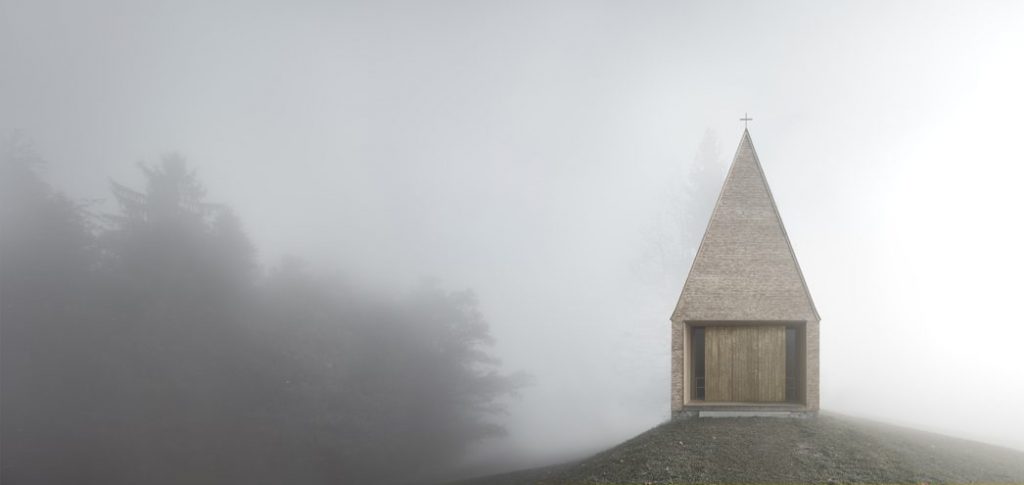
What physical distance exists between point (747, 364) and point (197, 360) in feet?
89.8

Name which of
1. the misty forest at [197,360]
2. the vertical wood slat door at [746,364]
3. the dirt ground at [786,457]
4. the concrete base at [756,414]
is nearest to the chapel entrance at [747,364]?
the vertical wood slat door at [746,364]

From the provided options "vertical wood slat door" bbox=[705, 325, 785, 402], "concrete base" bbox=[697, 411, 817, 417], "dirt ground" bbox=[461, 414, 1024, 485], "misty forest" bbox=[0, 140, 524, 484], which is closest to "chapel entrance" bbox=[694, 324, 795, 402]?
"vertical wood slat door" bbox=[705, 325, 785, 402]

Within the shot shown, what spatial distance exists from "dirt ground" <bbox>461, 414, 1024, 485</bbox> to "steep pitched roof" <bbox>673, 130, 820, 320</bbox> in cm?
381

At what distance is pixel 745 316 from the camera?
1888cm

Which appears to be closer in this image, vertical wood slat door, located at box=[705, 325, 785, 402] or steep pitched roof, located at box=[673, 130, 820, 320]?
steep pitched roof, located at box=[673, 130, 820, 320]

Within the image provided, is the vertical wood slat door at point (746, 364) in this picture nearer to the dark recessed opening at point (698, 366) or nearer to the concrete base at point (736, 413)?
the dark recessed opening at point (698, 366)

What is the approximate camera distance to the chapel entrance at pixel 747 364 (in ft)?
63.5

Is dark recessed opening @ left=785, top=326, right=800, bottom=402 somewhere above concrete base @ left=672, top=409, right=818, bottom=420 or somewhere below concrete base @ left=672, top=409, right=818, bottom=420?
above

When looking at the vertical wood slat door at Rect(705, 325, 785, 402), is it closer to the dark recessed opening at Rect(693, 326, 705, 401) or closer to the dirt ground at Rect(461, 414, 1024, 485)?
the dark recessed opening at Rect(693, 326, 705, 401)

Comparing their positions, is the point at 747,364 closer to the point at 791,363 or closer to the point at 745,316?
the point at 791,363

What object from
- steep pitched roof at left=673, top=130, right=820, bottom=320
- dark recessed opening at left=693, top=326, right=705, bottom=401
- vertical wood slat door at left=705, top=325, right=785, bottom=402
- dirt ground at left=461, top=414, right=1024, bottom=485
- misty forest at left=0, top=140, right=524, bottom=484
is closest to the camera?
dirt ground at left=461, top=414, right=1024, bottom=485

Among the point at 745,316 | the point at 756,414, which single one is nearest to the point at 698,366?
the point at 756,414

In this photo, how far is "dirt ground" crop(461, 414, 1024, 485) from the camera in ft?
43.0

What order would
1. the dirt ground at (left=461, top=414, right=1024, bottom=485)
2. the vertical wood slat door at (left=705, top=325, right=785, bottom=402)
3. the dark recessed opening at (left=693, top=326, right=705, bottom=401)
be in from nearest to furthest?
the dirt ground at (left=461, top=414, right=1024, bottom=485) < the vertical wood slat door at (left=705, top=325, right=785, bottom=402) < the dark recessed opening at (left=693, top=326, right=705, bottom=401)
